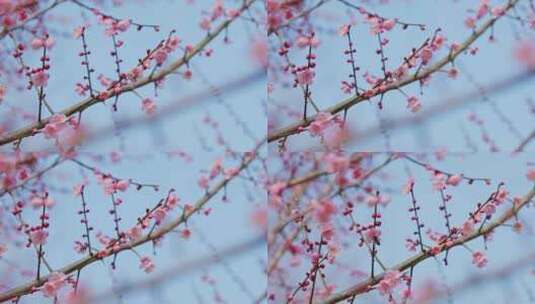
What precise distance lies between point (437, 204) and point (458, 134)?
0.21 meters

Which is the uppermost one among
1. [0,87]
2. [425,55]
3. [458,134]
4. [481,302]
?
[0,87]

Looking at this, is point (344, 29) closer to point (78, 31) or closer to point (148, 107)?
point (148, 107)

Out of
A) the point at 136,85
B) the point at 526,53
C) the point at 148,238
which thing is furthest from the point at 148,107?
the point at 526,53

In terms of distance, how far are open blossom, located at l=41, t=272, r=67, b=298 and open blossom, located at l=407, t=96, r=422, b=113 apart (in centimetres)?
109

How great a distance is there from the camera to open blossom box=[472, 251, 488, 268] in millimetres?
3170

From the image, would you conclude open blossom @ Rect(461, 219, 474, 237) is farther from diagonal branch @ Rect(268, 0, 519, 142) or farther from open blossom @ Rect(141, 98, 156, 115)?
open blossom @ Rect(141, 98, 156, 115)

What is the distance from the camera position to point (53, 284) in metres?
3.13

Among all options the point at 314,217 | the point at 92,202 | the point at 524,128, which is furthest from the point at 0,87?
the point at 524,128

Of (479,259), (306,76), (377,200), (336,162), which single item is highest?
(306,76)

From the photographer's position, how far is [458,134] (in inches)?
125

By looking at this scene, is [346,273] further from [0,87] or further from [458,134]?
[0,87]

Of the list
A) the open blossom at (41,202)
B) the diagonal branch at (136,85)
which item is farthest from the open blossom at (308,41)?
the open blossom at (41,202)

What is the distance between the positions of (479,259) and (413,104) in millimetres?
477

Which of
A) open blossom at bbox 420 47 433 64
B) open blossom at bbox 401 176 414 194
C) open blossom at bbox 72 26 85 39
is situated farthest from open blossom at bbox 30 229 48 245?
open blossom at bbox 420 47 433 64
